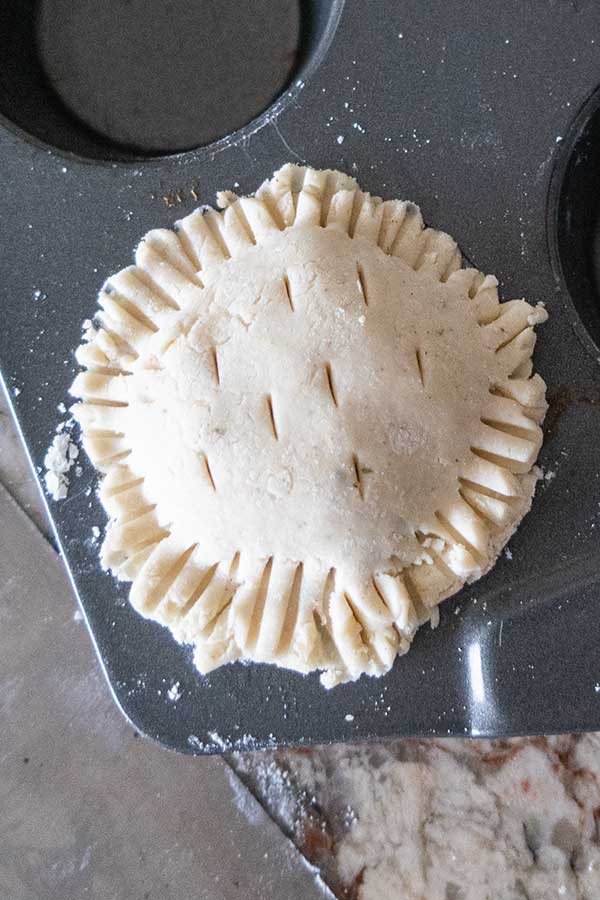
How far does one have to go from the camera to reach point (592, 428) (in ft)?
3.40

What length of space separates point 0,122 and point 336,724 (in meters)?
0.93

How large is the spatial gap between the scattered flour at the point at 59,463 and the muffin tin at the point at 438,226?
0.05ft

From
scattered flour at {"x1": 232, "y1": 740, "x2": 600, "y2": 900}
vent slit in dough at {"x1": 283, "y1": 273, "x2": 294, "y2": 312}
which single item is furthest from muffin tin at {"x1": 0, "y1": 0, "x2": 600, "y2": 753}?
scattered flour at {"x1": 232, "y1": 740, "x2": 600, "y2": 900}

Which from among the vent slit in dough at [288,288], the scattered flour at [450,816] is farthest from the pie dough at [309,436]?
the scattered flour at [450,816]

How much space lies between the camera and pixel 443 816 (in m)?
1.37

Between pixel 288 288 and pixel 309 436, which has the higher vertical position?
pixel 288 288

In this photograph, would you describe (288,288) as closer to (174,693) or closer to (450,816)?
(174,693)

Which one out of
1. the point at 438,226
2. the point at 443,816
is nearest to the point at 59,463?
the point at 438,226

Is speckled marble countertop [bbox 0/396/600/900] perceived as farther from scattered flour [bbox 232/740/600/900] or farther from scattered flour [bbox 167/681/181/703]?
scattered flour [bbox 167/681/181/703]

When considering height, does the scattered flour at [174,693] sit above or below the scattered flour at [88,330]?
below

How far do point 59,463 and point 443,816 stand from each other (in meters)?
0.88

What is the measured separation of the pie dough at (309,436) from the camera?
0.90 m

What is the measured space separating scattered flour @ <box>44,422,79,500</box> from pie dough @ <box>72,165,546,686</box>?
0.06 metres

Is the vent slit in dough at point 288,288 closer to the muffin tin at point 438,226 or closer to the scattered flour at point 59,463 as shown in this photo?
the muffin tin at point 438,226
